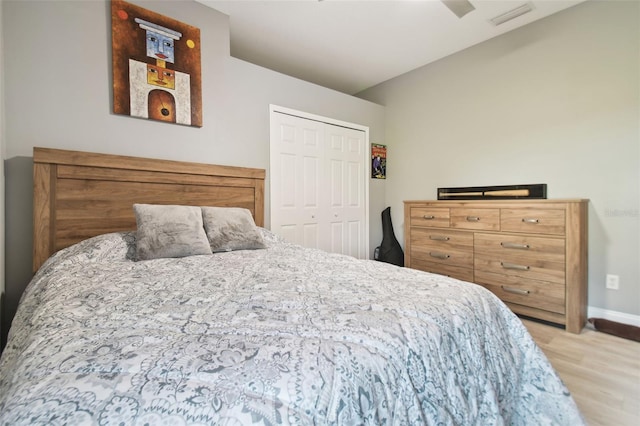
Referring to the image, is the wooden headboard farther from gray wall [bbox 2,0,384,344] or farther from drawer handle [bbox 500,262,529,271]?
drawer handle [bbox 500,262,529,271]

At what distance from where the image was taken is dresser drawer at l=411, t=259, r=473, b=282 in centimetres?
271

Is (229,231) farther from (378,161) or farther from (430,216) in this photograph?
(378,161)

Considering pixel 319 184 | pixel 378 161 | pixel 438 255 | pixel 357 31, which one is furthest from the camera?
pixel 378 161

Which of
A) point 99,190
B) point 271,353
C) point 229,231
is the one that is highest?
point 99,190

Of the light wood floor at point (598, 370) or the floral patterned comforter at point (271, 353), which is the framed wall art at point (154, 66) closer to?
the floral patterned comforter at point (271, 353)

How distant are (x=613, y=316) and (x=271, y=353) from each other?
2940 mm

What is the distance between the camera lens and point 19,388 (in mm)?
494

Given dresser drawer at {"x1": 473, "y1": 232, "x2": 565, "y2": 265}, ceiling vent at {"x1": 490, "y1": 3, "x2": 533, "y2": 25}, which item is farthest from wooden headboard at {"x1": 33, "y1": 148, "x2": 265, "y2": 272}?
ceiling vent at {"x1": 490, "y1": 3, "x2": 533, "y2": 25}

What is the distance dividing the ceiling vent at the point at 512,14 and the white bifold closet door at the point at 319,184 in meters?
1.68

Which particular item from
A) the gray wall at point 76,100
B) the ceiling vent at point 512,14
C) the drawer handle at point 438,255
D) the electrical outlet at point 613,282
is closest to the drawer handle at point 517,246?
the drawer handle at point 438,255

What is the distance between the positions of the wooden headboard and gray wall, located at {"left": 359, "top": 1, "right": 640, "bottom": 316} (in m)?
2.59

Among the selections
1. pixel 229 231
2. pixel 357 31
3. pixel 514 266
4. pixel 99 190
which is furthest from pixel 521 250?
pixel 99 190

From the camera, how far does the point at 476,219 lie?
265 centimetres

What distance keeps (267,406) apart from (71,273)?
52.0 inches
